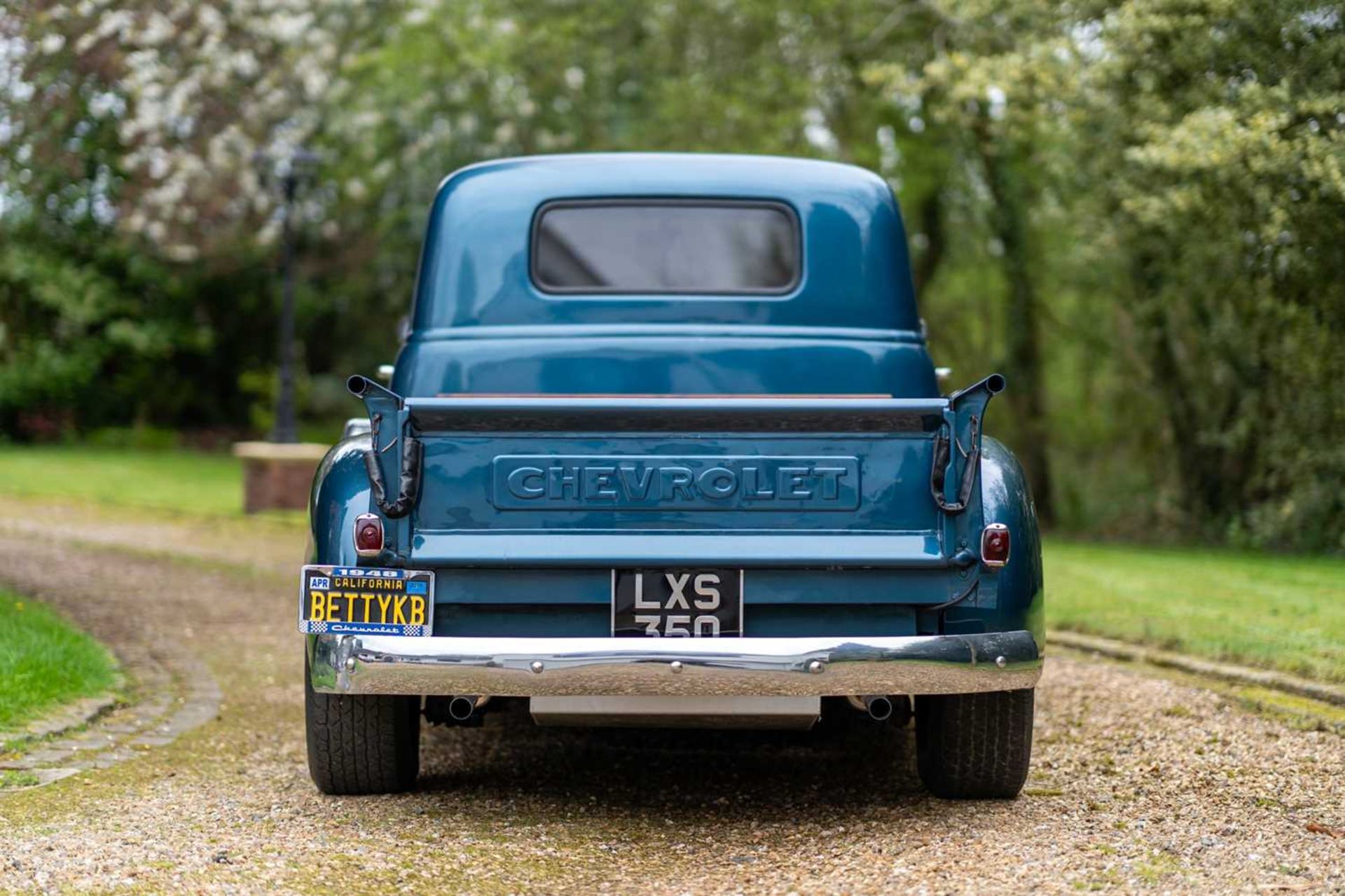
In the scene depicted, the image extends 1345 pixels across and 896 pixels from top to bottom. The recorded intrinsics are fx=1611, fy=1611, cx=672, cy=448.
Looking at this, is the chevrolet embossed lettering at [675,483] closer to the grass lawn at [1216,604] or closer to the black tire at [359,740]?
the black tire at [359,740]

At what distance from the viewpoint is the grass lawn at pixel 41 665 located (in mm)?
5984

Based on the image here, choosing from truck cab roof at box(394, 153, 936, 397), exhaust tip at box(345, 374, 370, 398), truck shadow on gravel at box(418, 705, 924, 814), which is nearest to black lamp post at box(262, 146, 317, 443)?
truck shadow on gravel at box(418, 705, 924, 814)

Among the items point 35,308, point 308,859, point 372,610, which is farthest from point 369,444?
point 35,308

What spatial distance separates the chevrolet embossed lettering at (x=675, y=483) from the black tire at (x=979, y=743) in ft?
2.63

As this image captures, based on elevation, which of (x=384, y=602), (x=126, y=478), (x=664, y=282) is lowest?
(x=126, y=478)

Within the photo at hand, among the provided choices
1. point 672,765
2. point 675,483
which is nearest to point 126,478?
point 672,765

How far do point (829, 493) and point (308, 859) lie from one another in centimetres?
168

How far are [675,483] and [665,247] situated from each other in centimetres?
169

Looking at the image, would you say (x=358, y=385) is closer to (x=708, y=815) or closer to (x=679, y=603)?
(x=679, y=603)

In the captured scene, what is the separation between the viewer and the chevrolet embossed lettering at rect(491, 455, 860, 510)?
439cm

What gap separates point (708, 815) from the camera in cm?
490

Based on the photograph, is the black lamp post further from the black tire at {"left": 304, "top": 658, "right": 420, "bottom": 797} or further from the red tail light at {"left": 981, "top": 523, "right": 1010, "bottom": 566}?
the red tail light at {"left": 981, "top": 523, "right": 1010, "bottom": 566}

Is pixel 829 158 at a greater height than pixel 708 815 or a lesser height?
greater

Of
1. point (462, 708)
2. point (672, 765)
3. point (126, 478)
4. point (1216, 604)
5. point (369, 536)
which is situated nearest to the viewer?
point (369, 536)
